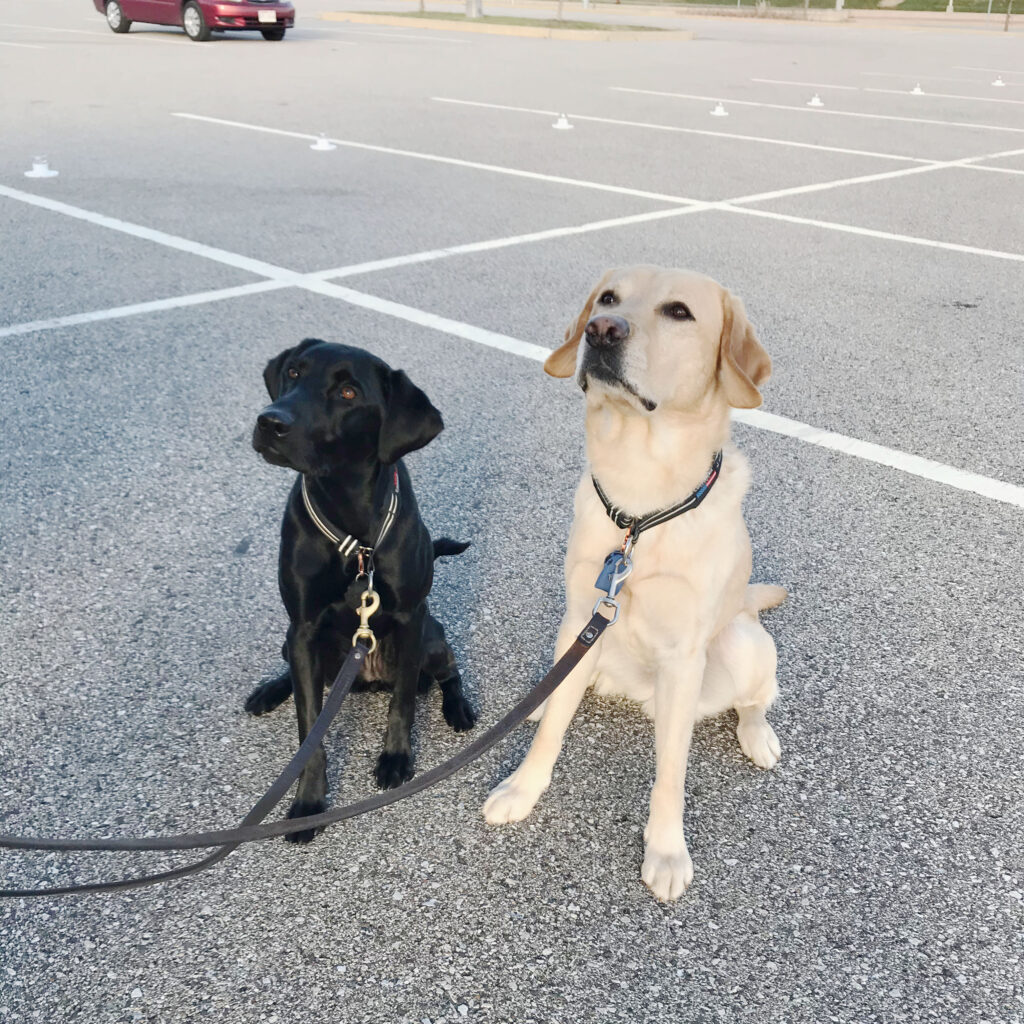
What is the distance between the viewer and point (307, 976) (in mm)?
2279

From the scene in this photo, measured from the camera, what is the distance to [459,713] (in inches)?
123

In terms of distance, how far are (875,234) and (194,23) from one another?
1657 centimetres

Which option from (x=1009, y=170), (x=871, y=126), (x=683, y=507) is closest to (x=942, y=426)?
(x=683, y=507)

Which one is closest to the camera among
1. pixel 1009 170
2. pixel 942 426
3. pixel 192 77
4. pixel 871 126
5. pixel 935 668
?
pixel 935 668

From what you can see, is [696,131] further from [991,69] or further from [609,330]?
[991,69]

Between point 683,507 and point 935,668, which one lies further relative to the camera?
point 935,668

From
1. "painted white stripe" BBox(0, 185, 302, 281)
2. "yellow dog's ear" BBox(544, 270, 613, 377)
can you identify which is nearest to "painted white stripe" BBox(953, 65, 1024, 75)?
"painted white stripe" BBox(0, 185, 302, 281)

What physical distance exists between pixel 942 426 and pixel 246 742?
3.67 metres

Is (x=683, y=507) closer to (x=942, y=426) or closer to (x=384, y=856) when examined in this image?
(x=384, y=856)

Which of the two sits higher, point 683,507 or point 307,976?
point 683,507

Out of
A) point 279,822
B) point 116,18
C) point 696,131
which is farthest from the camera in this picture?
point 116,18

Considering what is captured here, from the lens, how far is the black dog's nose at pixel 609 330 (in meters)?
2.52

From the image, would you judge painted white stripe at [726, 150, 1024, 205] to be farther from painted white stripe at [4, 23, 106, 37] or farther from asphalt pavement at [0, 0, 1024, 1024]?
painted white stripe at [4, 23, 106, 37]

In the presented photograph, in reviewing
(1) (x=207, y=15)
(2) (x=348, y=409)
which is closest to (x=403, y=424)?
(2) (x=348, y=409)
